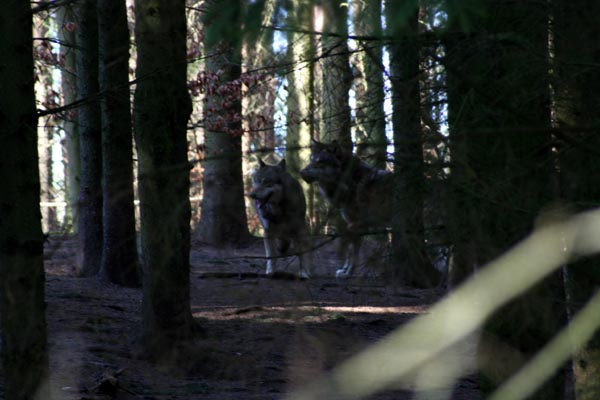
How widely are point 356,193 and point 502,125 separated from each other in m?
0.78

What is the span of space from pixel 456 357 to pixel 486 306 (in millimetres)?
4217

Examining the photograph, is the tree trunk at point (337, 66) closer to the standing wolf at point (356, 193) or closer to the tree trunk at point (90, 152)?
the standing wolf at point (356, 193)

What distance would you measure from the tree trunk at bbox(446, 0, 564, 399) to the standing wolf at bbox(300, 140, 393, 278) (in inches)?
18.2

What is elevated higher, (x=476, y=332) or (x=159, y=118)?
(x=159, y=118)

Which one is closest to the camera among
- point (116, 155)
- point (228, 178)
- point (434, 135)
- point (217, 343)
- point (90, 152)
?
point (434, 135)

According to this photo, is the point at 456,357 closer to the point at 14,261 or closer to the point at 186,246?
the point at 186,246

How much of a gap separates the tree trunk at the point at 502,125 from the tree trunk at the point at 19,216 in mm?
2471

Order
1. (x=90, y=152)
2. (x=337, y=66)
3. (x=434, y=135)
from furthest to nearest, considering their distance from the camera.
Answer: (x=90, y=152)
(x=337, y=66)
(x=434, y=135)

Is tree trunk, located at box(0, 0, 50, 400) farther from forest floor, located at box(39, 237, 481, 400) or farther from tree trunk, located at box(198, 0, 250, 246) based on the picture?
tree trunk, located at box(198, 0, 250, 246)

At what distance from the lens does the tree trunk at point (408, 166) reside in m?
4.34

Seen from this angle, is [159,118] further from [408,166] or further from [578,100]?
[578,100]

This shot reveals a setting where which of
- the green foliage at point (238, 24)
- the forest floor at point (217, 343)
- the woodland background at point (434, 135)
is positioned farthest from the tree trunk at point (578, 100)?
the green foliage at point (238, 24)

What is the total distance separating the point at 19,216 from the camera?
491 cm

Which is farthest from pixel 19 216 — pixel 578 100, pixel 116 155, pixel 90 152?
pixel 90 152
